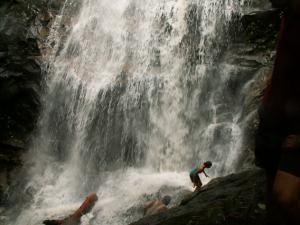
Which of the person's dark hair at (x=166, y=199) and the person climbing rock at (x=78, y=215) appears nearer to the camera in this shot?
the person's dark hair at (x=166, y=199)

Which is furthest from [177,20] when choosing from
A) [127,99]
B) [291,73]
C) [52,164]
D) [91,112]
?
[291,73]

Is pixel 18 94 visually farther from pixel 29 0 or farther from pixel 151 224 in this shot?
pixel 151 224

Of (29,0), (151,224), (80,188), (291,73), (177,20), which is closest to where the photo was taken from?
(291,73)

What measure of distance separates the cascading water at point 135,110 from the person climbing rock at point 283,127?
25.2 feet

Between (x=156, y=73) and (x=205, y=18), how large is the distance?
2683 mm

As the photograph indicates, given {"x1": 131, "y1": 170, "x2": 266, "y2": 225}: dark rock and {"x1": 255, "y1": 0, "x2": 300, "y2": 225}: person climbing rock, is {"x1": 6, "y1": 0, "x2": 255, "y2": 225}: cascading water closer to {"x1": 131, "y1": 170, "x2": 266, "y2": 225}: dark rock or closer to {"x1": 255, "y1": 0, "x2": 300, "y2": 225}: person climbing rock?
{"x1": 131, "y1": 170, "x2": 266, "y2": 225}: dark rock

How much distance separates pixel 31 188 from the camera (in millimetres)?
12461

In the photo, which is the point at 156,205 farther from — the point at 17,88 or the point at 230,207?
the point at 17,88

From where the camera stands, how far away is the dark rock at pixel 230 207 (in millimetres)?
3929

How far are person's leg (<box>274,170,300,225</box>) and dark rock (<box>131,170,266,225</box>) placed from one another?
3.74 ft

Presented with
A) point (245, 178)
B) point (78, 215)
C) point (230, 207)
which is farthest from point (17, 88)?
point (230, 207)

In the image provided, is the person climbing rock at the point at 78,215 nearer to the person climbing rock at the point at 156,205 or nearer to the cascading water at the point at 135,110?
the cascading water at the point at 135,110

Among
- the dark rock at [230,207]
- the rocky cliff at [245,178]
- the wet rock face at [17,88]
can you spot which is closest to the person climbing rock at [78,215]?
the wet rock face at [17,88]

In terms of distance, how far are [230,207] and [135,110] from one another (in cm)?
885
